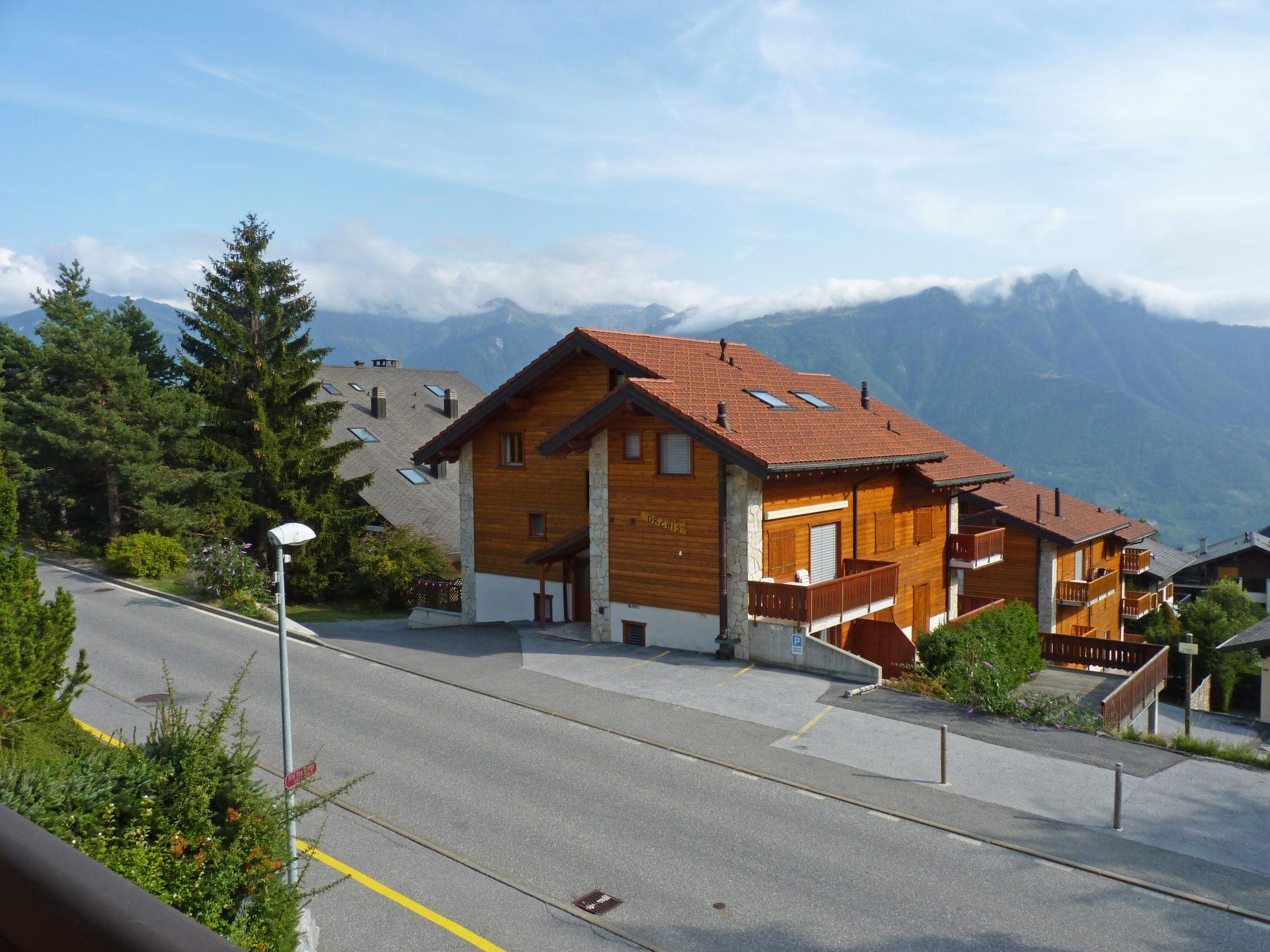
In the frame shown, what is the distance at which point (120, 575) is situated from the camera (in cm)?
3144

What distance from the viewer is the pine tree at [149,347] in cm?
4138

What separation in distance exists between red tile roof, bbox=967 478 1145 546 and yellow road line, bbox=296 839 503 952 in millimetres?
31321

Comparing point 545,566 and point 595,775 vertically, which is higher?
point 545,566

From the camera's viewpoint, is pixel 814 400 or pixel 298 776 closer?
pixel 298 776

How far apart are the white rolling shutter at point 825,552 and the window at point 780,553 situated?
110cm

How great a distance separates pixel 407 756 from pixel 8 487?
7.91 meters

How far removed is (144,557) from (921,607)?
2652 centimetres

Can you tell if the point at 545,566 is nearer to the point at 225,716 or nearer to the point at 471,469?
the point at 471,469

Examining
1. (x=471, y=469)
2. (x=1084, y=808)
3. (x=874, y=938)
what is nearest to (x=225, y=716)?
(x=874, y=938)

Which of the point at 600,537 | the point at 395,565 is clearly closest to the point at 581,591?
the point at 600,537

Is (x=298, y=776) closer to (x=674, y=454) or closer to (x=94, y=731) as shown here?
(x=94, y=731)

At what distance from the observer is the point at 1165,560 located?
63.2 metres

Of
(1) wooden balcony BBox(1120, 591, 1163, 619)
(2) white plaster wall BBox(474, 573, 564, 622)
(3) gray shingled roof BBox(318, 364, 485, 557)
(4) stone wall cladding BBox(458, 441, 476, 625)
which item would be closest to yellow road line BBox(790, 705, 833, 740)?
(2) white plaster wall BBox(474, 573, 564, 622)

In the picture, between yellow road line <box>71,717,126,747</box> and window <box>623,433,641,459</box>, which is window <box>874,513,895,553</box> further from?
yellow road line <box>71,717,126,747</box>
